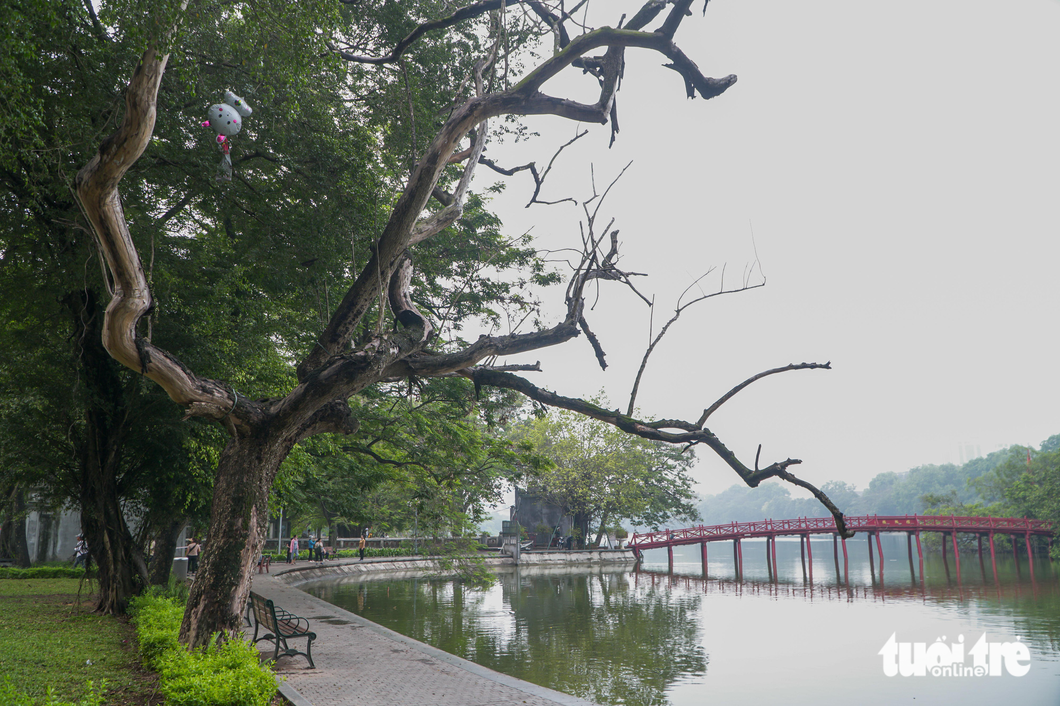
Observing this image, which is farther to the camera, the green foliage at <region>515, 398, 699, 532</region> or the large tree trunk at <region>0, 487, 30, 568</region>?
the green foliage at <region>515, 398, 699, 532</region>

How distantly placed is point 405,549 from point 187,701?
1247 inches

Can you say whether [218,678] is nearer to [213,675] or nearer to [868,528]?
[213,675]

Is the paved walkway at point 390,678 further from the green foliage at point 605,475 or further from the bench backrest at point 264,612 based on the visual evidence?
the green foliage at point 605,475

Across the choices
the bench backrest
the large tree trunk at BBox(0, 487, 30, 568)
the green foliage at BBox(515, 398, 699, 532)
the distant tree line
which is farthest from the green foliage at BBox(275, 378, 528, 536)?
the distant tree line

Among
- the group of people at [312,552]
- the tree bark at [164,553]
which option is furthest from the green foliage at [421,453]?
the group of people at [312,552]

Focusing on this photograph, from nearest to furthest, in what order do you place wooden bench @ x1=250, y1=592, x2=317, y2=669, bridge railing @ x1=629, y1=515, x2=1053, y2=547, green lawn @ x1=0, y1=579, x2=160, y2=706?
green lawn @ x1=0, y1=579, x2=160, y2=706 < wooden bench @ x1=250, y1=592, x2=317, y2=669 < bridge railing @ x1=629, y1=515, x2=1053, y2=547

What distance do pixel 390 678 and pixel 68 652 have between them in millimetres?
4093

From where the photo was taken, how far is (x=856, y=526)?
3856 cm

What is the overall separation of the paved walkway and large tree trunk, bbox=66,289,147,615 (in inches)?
138

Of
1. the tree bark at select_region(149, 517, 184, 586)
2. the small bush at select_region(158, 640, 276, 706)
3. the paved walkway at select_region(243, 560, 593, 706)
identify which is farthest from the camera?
the tree bark at select_region(149, 517, 184, 586)

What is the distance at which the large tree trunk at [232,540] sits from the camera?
7945 millimetres

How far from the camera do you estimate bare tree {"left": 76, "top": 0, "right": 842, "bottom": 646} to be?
7.61m

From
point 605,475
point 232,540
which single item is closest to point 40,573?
point 232,540

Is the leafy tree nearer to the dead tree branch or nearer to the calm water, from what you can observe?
the calm water
